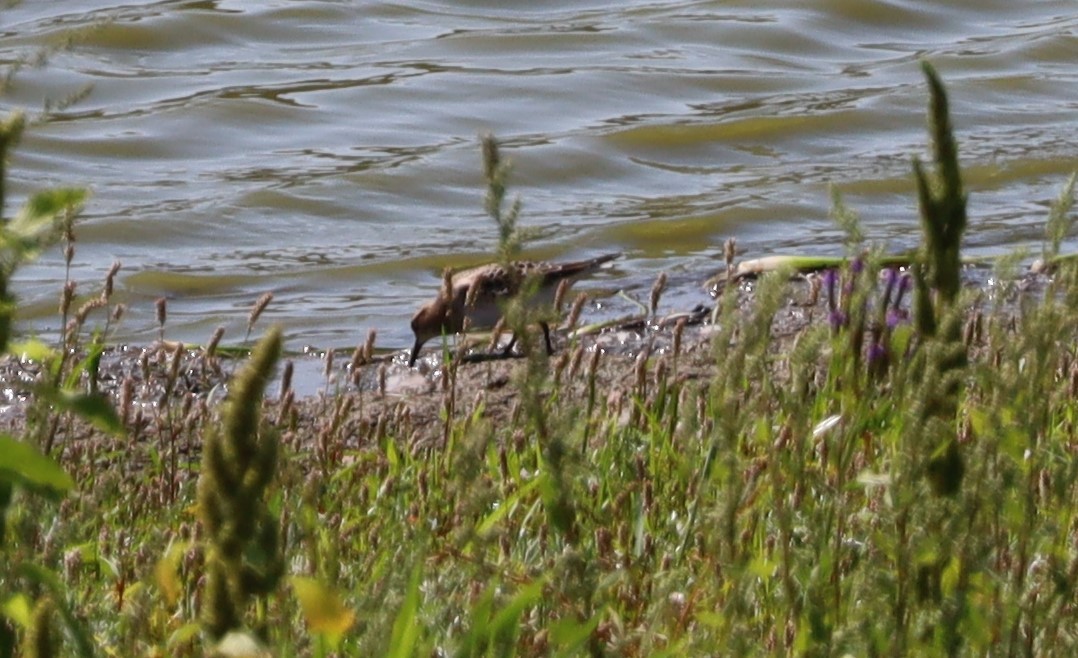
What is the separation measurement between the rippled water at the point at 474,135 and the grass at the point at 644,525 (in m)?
4.17

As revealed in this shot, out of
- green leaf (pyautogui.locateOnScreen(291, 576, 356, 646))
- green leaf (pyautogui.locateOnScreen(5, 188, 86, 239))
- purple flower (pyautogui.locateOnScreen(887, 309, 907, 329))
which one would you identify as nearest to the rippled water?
purple flower (pyautogui.locateOnScreen(887, 309, 907, 329))

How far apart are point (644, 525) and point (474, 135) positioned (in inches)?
326

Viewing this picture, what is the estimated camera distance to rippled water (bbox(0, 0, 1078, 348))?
9.62 meters

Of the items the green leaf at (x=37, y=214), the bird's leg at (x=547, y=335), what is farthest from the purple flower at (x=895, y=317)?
the green leaf at (x=37, y=214)

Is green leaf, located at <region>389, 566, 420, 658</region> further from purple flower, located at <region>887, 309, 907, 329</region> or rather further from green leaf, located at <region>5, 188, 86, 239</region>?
purple flower, located at <region>887, 309, 907, 329</region>

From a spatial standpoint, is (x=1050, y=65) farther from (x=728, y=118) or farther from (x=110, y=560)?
(x=110, y=560)

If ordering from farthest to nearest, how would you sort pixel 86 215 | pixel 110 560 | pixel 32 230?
pixel 86 215
pixel 110 560
pixel 32 230

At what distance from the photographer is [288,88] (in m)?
12.5

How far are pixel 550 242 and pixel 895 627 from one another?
7.72m

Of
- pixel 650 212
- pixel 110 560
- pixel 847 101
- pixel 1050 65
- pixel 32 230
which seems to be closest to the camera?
pixel 32 230

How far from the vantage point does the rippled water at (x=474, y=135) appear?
9625 millimetres

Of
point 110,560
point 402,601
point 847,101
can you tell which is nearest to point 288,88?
point 847,101

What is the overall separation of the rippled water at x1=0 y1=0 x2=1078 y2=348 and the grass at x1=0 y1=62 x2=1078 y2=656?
4.17m

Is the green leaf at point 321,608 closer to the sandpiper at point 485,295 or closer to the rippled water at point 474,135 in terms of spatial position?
the sandpiper at point 485,295
